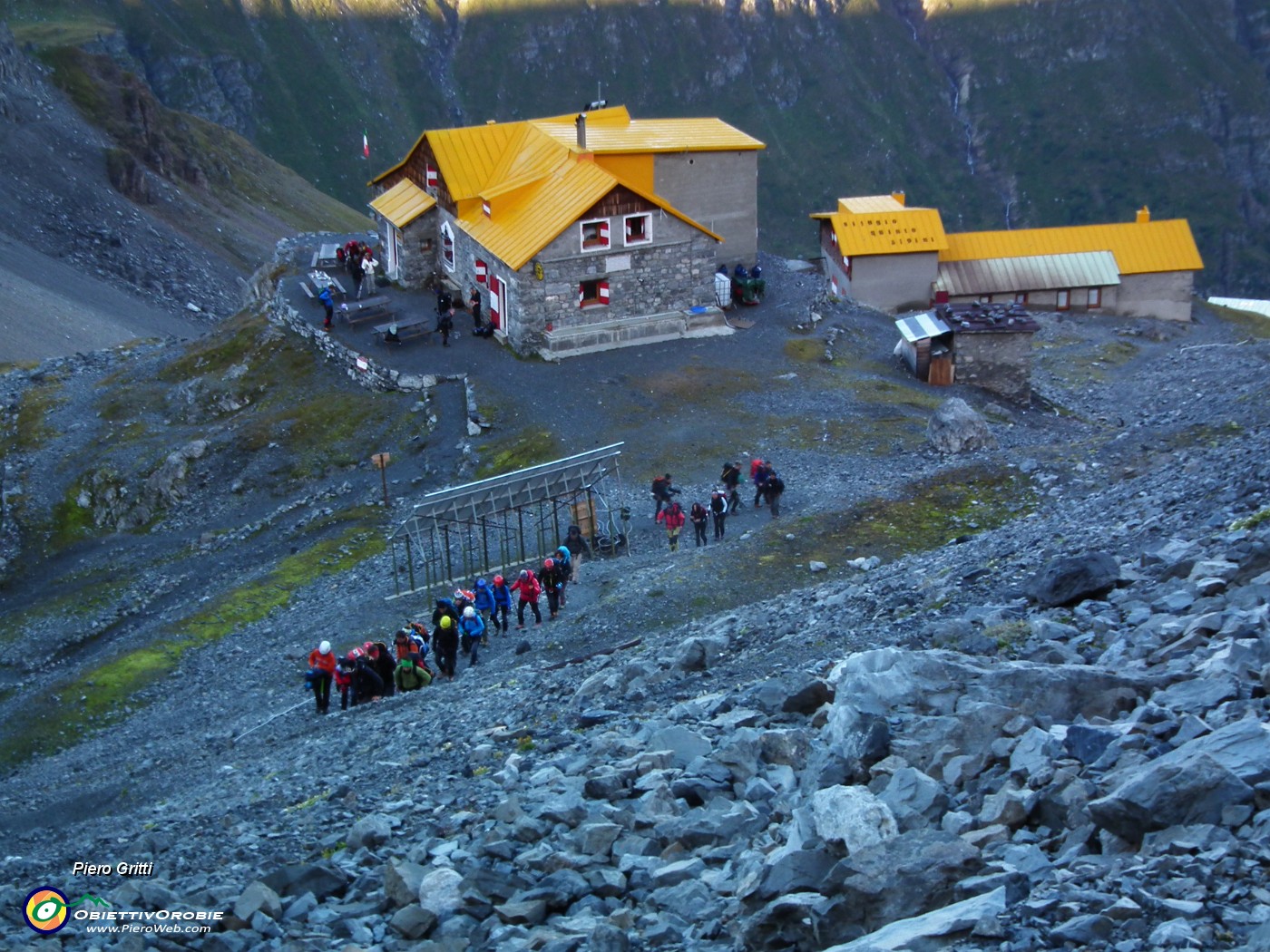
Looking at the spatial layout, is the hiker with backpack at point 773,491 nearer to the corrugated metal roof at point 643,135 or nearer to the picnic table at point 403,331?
the picnic table at point 403,331

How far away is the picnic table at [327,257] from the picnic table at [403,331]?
30.2 ft

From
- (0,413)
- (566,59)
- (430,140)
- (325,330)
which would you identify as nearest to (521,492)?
(325,330)

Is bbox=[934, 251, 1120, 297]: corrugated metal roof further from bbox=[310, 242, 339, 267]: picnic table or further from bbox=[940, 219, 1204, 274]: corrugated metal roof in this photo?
bbox=[310, 242, 339, 267]: picnic table

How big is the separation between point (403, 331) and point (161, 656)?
18117 millimetres

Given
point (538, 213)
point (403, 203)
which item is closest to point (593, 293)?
point (538, 213)

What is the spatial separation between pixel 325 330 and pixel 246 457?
6.96 metres

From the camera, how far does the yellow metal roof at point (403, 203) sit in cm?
5125

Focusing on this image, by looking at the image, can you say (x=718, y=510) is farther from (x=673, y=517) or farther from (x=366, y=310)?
(x=366, y=310)

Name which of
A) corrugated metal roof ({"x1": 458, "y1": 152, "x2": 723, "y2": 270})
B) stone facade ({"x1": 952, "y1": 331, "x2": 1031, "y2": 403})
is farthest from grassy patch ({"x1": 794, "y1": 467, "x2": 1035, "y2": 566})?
corrugated metal roof ({"x1": 458, "y1": 152, "x2": 723, "y2": 270})

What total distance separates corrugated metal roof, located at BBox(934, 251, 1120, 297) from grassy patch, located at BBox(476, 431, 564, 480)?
30.7 meters

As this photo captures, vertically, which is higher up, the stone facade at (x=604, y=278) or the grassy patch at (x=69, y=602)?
the stone facade at (x=604, y=278)

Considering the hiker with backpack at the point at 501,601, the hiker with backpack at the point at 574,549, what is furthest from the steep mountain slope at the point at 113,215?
the hiker with backpack at the point at 501,601

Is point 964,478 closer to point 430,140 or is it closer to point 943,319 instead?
point 943,319

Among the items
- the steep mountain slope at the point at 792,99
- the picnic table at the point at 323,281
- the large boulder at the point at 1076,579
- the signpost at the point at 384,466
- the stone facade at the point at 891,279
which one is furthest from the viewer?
the steep mountain slope at the point at 792,99
